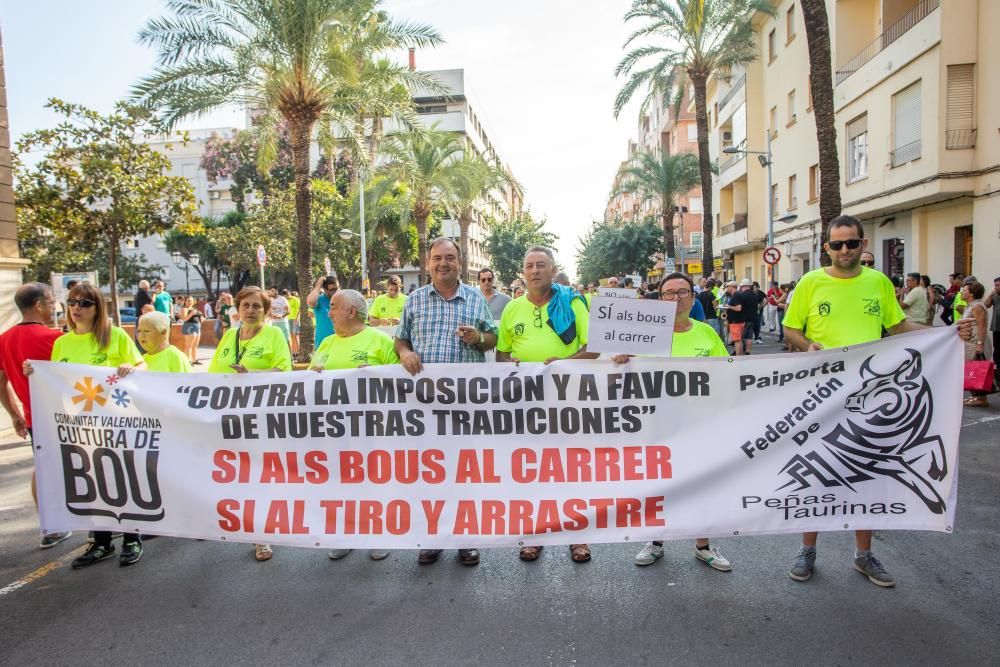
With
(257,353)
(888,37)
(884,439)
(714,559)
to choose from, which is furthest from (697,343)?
(888,37)

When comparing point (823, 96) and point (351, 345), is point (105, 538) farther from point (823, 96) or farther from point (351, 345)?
point (823, 96)

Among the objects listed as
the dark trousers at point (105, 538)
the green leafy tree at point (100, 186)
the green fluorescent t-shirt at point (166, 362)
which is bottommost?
the dark trousers at point (105, 538)

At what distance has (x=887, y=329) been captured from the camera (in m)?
4.08

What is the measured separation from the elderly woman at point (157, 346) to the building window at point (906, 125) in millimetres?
19270

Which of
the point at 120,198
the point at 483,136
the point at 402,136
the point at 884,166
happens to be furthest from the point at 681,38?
the point at 483,136

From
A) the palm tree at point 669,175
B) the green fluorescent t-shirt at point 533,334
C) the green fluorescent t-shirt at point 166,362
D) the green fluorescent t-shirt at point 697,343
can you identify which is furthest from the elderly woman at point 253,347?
the palm tree at point 669,175

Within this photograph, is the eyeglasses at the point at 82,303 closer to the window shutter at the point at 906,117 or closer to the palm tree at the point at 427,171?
the window shutter at the point at 906,117

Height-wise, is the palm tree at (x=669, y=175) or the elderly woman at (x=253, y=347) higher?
the palm tree at (x=669, y=175)

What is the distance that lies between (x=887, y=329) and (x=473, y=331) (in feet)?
7.97

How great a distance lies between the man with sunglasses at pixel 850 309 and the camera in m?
3.96

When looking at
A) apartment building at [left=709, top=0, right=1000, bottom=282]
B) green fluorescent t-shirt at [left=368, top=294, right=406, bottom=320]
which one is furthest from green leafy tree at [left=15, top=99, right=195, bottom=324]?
apartment building at [left=709, top=0, right=1000, bottom=282]

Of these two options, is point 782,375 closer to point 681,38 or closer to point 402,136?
point 402,136

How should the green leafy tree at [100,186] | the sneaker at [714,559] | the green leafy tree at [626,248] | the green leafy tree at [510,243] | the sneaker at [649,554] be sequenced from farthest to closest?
the green leafy tree at [510,243]
the green leafy tree at [626,248]
the green leafy tree at [100,186]
the sneaker at [649,554]
the sneaker at [714,559]

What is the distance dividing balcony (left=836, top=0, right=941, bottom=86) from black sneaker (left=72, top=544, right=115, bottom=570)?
65.9 ft
